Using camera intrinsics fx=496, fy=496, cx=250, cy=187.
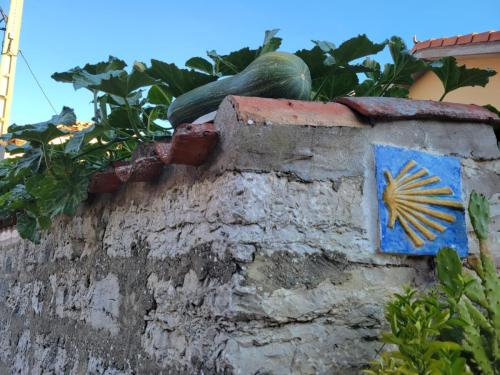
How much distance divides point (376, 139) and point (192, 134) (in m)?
0.56

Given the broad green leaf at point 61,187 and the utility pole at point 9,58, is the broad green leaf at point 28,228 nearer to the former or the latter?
the broad green leaf at point 61,187

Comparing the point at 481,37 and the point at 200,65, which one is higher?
the point at 481,37

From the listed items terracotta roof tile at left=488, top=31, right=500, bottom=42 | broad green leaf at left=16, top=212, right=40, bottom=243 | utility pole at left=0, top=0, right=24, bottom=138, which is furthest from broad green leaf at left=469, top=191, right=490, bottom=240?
utility pole at left=0, top=0, right=24, bottom=138

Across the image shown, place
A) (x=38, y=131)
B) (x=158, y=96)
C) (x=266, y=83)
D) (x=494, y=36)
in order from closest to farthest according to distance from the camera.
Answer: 1. (x=266, y=83)
2. (x=38, y=131)
3. (x=158, y=96)
4. (x=494, y=36)

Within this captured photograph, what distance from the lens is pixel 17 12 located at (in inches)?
409

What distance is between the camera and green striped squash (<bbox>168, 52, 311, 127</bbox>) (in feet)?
5.20

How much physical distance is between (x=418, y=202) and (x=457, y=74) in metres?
0.68

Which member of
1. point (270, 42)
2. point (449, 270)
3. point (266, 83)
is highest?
point (270, 42)

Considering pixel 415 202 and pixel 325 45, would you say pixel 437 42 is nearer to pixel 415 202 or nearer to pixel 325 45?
pixel 325 45

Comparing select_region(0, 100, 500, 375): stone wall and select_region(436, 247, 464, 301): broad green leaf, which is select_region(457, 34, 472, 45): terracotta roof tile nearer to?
select_region(0, 100, 500, 375): stone wall

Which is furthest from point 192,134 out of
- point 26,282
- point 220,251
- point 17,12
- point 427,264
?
point 17,12

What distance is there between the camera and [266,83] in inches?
62.5

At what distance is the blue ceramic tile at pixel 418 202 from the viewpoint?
1.46 m

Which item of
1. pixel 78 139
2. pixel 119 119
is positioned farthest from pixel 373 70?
pixel 78 139
